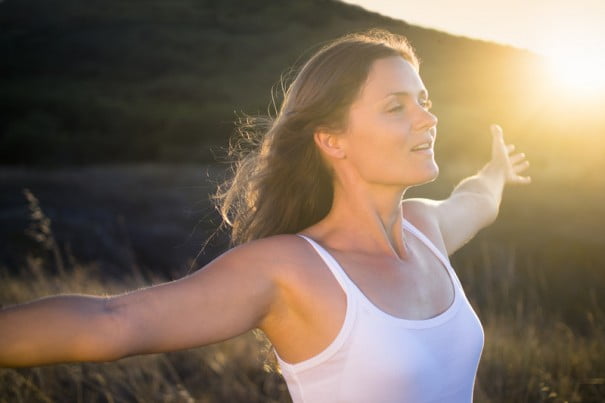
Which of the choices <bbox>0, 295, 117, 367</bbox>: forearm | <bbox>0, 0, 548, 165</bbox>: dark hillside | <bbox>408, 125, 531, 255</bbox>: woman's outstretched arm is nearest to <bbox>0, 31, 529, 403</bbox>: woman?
<bbox>0, 295, 117, 367</bbox>: forearm

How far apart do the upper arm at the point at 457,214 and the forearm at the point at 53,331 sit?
1.30m

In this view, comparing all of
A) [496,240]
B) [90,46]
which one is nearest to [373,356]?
[496,240]

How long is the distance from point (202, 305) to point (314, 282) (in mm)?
317

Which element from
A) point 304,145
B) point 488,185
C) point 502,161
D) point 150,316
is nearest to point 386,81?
point 304,145

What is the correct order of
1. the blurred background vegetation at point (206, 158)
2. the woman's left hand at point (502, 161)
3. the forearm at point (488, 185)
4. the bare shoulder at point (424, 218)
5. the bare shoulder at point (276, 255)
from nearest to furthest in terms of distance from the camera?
the bare shoulder at point (276, 255) → the bare shoulder at point (424, 218) → the forearm at point (488, 185) → the woman's left hand at point (502, 161) → the blurred background vegetation at point (206, 158)

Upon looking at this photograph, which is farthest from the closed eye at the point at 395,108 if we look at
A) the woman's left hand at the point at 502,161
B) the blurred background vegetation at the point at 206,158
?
the woman's left hand at the point at 502,161

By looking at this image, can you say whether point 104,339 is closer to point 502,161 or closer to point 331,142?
point 331,142

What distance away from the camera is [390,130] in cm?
193

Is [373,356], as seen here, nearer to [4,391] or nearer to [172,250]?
[4,391]

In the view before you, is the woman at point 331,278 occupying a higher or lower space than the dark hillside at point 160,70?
higher

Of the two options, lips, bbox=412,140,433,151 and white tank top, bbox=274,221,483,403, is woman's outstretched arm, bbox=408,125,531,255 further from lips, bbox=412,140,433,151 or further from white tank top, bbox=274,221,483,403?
white tank top, bbox=274,221,483,403

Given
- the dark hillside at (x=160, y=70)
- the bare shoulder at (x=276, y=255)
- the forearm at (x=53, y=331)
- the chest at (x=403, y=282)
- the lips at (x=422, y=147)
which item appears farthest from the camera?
the dark hillside at (x=160, y=70)

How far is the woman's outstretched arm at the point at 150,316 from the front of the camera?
136 cm

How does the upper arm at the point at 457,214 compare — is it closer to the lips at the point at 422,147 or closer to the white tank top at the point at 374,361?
the lips at the point at 422,147
